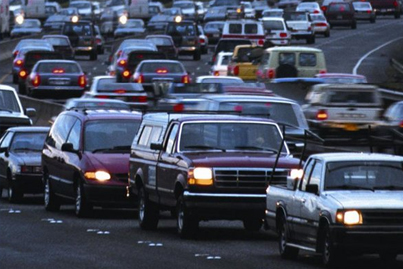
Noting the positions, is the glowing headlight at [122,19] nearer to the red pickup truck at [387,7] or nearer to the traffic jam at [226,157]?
the red pickup truck at [387,7]

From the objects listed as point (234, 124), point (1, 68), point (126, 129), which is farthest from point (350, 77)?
point (1, 68)

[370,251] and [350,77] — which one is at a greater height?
[370,251]

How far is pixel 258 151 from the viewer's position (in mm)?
20156

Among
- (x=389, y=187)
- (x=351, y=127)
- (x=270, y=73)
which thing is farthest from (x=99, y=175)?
(x=270, y=73)

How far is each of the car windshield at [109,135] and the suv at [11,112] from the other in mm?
9711

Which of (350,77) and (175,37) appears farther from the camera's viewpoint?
(175,37)

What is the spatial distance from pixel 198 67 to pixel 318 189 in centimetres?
5233

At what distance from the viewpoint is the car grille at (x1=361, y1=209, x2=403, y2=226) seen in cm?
1514

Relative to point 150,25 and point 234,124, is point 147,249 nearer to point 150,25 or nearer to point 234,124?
point 234,124

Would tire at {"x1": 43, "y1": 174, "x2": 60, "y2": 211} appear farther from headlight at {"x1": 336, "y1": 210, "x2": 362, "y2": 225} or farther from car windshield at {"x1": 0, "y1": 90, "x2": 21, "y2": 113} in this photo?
headlight at {"x1": 336, "y1": 210, "x2": 362, "y2": 225}

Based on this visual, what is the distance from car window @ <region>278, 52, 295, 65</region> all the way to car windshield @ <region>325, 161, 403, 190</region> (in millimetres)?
27191

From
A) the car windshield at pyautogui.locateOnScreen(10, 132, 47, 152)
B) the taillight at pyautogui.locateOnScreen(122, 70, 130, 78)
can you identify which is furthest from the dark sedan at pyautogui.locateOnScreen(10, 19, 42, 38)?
the car windshield at pyautogui.locateOnScreen(10, 132, 47, 152)

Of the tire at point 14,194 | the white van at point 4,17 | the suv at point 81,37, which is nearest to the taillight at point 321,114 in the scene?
the tire at point 14,194

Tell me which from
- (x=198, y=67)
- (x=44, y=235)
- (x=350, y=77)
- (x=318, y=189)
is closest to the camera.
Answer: (x=318, y=189)
